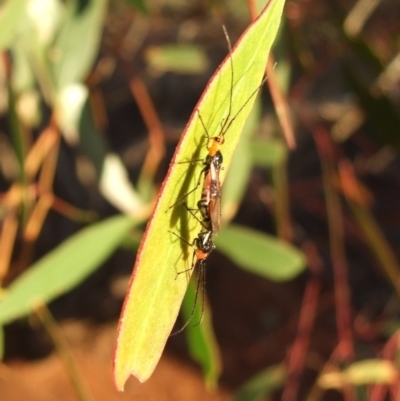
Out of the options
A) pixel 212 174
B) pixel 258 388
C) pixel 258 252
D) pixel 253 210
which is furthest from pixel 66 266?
pixel 253 210

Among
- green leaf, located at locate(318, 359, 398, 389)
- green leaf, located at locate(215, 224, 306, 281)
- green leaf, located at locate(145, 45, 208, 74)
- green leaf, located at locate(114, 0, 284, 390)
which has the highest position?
green leaf, located at locate(145, 45, 208, 74)

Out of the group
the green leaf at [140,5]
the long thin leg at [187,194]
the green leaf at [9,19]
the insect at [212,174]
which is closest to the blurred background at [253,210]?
the green leaf at [140,5]

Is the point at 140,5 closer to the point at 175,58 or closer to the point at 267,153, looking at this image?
the point at 175,58

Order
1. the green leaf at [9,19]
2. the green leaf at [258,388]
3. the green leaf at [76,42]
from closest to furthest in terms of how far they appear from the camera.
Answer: the green leaf at [9,19], the green leaf at [76,42], the green leaf at [258,388]

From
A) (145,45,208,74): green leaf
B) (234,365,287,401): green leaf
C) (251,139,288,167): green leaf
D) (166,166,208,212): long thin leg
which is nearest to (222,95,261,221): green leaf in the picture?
(251,139,288,167): green leaf

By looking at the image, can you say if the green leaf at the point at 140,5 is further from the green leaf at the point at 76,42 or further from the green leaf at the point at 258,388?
the green leaf at the point at 258,388

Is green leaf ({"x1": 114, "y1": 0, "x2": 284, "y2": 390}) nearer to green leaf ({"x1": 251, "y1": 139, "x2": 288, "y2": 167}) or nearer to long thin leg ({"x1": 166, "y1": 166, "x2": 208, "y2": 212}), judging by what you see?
long thin leg ({"x1": 166, "y1": 166, "x2": 208, "y2": 212})
